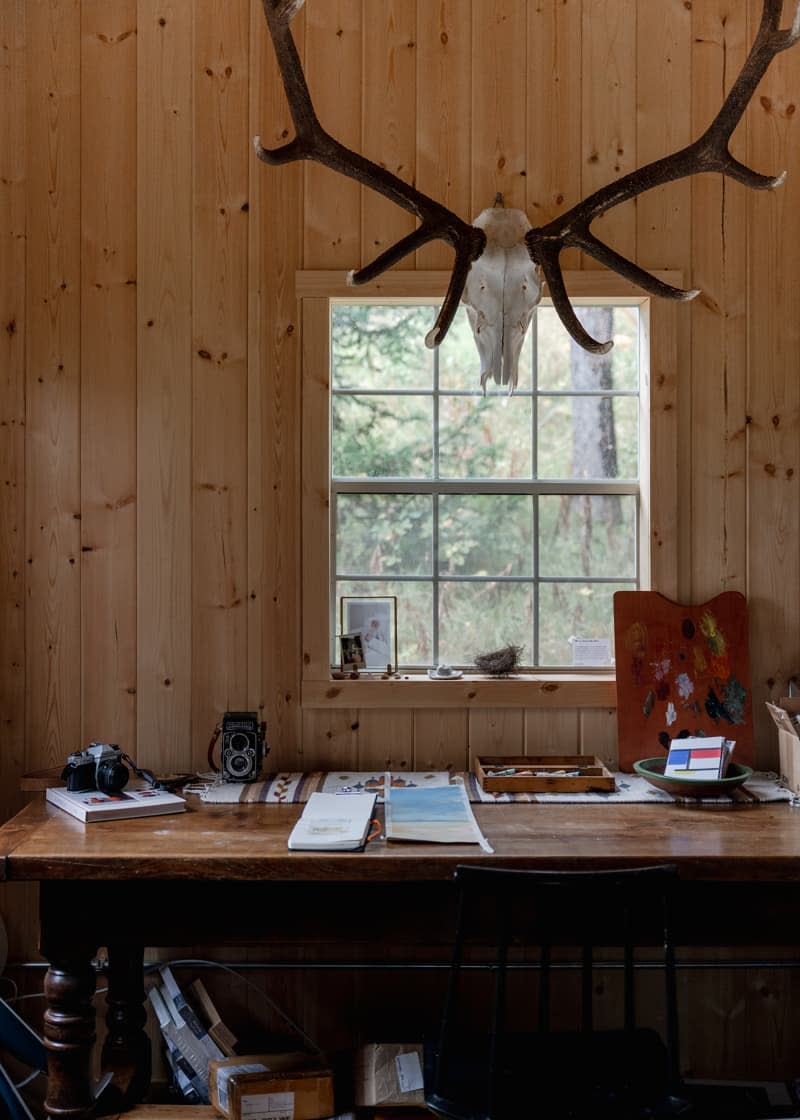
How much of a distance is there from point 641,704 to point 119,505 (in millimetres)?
1662

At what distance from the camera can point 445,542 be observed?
3.04m

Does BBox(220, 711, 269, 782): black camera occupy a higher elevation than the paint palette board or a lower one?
lower

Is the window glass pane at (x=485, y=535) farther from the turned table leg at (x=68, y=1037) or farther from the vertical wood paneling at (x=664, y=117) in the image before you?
the turned table leg at (x=68, y=1037)

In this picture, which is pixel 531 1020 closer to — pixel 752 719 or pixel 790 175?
pixel 752 719

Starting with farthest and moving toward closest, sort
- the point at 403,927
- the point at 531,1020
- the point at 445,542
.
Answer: the point at 445,542, the point at 531,1020, the point at 403,927

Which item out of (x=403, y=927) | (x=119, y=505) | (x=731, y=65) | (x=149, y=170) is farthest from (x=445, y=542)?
(x=731, y=65)

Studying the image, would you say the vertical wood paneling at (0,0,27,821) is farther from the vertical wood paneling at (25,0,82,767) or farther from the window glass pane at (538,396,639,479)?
the window glass pane at (538,396,639,479)

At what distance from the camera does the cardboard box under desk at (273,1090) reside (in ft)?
7.88

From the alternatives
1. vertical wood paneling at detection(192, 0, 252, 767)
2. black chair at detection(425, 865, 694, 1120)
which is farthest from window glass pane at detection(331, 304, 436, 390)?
black chair at detection(425, 865, 694, 1120)

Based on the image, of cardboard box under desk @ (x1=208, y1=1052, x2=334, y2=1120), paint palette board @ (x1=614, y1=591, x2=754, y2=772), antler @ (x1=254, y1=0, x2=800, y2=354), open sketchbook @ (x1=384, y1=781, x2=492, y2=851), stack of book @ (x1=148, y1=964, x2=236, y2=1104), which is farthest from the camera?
paint palette board @ (x1=614, y1=591, x2=754, y2=772)

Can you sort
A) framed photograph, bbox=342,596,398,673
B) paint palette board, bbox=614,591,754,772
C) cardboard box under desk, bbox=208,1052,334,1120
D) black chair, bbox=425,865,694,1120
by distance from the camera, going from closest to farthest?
black chair, bbox=425,865,694,1120
cardboard box under desk, bbox=208,1052,334,1120
paint palette board, bbox=614,591,754,772
framed photograph, bbox=342,596,398,673

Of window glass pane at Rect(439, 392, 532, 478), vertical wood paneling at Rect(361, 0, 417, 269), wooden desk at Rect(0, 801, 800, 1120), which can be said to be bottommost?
wooden desk at Rect(0, 801, 800, 1120)

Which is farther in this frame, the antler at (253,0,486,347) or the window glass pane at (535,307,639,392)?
the window glass pane at (535,307,639,392)

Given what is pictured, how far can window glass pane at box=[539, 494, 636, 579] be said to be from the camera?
3033 mm
